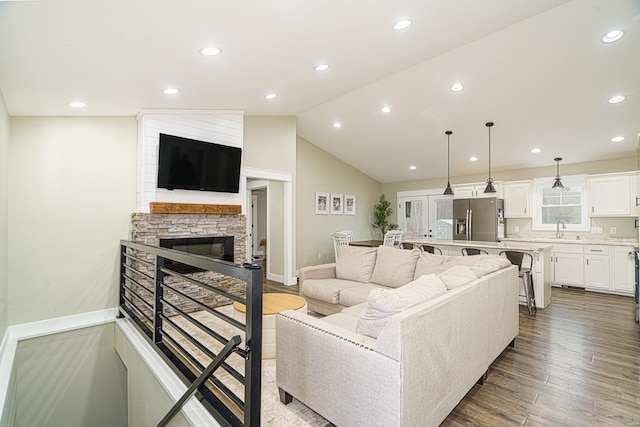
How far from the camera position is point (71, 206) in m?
3.76

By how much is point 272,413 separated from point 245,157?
4.12 m

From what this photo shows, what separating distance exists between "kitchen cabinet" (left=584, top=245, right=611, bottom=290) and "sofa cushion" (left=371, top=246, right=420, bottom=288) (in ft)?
12.9

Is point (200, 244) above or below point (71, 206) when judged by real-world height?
below

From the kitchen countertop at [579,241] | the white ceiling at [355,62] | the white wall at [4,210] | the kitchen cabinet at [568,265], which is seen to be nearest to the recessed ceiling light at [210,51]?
the white ceiling at [355,62]

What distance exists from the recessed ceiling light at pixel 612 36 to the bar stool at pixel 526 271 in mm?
2546

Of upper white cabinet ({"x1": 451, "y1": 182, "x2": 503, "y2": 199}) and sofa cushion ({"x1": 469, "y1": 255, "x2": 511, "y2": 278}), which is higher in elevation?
upper white cabinet ({"x1": 451, "y1": 182, "x2": 503, "y2": 199})

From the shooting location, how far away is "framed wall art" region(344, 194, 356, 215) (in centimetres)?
825

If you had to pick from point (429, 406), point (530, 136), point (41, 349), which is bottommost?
point (41, 349)

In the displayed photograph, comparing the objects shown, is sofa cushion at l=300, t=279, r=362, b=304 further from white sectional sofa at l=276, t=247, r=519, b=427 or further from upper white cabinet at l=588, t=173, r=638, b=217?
upper white cabinet at l=588, t=173, r=638, b=217

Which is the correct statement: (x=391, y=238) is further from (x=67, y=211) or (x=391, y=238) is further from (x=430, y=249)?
(x=67, y=211)

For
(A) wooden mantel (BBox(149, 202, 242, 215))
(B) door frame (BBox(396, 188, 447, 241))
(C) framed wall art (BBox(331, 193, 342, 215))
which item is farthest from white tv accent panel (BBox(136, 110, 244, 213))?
(B) door frame (BBox(396, 188, 447, 241))

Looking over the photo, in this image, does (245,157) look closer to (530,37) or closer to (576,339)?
(530,37)

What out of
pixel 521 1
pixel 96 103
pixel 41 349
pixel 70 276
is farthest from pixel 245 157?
pixel 521 1

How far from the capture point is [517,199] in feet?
22.4
